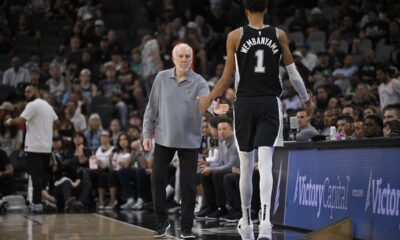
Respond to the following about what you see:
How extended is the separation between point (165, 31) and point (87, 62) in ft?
7.13

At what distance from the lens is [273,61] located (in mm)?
6734

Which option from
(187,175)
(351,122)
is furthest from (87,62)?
(187,175)

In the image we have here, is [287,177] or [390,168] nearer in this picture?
[390,168]

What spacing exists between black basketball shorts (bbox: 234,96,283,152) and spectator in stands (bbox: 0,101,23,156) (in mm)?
9170

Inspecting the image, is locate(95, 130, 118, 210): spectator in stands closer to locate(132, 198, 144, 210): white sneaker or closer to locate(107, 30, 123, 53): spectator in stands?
locate(132, 198, 144, 210): white sneaker

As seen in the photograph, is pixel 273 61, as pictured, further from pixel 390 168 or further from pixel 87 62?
pixel 87 62

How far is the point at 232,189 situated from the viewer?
10.8 m

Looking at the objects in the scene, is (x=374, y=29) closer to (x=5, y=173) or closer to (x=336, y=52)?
(x=336, y=52)

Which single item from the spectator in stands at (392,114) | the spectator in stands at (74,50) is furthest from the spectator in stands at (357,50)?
the spectator in stands at (74,50)

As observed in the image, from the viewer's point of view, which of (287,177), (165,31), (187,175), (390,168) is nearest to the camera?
(390,168)

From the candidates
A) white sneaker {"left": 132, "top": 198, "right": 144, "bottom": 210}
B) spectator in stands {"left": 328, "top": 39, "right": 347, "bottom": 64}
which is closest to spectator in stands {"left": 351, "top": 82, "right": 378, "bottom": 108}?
spectator in stands {"left": 328, "top": 39, "right": 347, "bottom": 64}

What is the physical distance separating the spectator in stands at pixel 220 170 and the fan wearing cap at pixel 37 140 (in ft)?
10.2

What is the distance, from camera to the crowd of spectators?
Answer: 41.8 feet

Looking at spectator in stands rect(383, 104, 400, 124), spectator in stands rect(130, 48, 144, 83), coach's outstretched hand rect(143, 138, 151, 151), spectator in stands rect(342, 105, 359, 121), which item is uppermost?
spectator in stands rect(130, 48, 144, 83)
